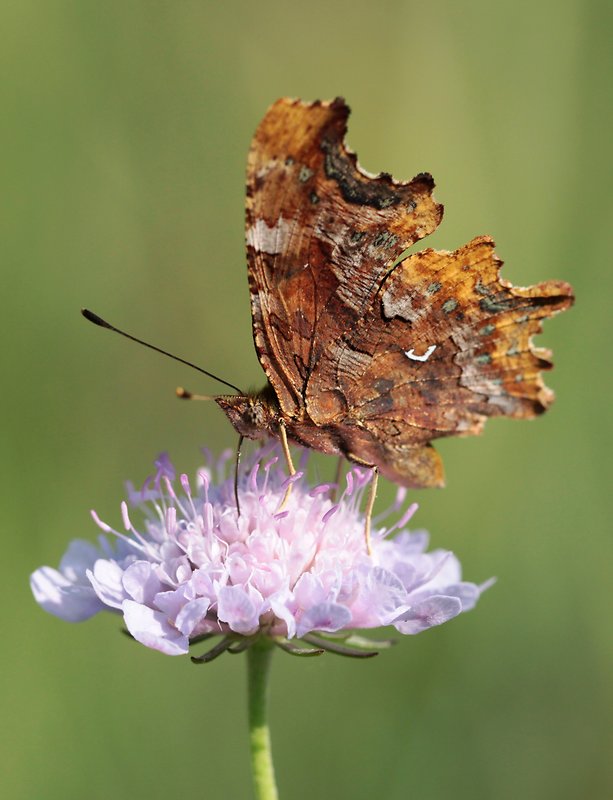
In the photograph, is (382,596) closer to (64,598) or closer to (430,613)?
(430,613)

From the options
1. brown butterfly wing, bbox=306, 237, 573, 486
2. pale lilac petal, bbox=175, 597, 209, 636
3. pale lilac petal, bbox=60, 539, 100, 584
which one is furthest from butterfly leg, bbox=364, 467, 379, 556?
pale lilac petal, bbox=60, 539, 100, 584

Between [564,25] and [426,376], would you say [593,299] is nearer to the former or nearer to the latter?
[564,25]

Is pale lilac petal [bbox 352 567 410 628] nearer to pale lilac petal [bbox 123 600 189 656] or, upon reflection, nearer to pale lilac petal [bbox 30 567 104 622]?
pale lilac petal [bbox 123 600 189 656]

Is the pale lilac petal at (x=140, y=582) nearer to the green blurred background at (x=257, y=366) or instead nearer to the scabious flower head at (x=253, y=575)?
the scabious flower head at (x=253, y=575)

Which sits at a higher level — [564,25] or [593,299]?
[564,25]

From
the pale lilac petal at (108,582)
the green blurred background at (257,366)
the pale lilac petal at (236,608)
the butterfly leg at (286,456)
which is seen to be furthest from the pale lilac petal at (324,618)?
the green blurred background at (257,366)

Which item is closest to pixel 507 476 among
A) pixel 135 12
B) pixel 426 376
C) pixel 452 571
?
pixel 452 571

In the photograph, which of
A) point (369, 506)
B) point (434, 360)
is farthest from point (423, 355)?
point (369, 506)
